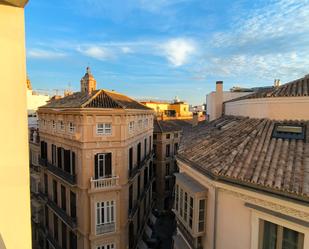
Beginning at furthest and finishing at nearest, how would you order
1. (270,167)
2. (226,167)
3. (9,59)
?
(226,167) → (270,167) → (9,59)

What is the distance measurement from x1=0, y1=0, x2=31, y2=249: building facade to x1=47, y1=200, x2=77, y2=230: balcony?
16467 mm

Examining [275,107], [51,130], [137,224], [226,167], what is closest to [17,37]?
[226,167]

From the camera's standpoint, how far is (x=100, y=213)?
15.9m

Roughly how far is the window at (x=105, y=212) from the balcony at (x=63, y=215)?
203 cm

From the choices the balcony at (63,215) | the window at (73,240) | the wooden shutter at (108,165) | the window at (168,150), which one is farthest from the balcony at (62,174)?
the window at (168,150)

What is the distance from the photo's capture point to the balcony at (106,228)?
52.0ft

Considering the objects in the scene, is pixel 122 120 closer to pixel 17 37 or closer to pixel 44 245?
pixel 17 37

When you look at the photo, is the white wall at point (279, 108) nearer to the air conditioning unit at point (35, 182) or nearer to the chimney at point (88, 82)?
the chimney at point (88, 82)

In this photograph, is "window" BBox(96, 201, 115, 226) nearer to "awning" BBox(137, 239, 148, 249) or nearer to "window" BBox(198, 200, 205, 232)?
"awning" BBox(137, 239, 148, 249)

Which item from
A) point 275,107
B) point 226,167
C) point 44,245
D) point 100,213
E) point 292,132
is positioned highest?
point 275,107

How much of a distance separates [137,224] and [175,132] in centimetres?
1645

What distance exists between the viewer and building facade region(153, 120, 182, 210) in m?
32.7

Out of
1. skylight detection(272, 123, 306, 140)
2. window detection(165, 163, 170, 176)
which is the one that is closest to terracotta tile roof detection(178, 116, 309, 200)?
skylight detection(272, 123, 306, 140)

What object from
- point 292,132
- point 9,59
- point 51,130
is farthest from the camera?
point 51,130
